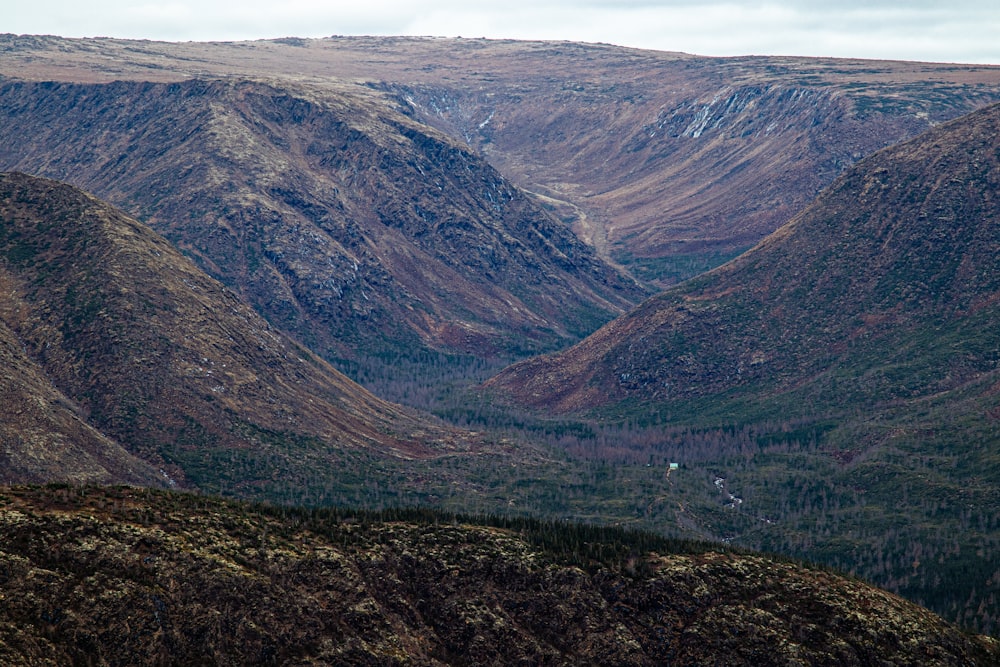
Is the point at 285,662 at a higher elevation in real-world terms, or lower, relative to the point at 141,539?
lower

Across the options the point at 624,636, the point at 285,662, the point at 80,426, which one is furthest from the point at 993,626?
the point at 80,426

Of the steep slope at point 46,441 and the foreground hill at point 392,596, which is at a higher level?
the foreground hill at point 392,596

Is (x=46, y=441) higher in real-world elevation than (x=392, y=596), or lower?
lower

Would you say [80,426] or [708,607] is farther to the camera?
[80,426]

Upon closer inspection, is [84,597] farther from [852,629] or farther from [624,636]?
[852,629]

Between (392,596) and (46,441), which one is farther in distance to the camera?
(46,441)

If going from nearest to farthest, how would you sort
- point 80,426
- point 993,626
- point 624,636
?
point 624,636 → point 993,626 → point 80,426

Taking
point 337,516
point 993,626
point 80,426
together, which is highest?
point 337,516

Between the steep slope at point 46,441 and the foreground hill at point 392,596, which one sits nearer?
the foreground hill at point 392,596
